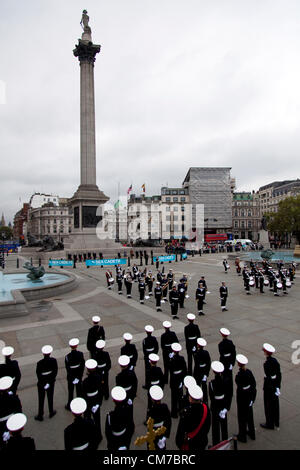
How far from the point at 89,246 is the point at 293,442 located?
109ft

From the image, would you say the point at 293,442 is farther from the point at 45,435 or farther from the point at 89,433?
the point at 45,435

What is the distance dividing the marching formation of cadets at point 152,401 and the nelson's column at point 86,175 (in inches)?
1225

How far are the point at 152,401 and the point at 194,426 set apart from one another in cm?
94

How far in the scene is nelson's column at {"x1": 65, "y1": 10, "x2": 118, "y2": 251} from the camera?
3616 centimetres

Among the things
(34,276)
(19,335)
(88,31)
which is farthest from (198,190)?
(19,335)

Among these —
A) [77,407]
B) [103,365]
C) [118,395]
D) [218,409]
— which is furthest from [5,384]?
[218,409]

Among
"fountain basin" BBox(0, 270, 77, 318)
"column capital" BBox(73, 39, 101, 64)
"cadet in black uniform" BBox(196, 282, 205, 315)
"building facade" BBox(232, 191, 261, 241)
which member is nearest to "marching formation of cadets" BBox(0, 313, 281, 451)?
"cadet in black uniform" BBox(196, 282, 205, 315)

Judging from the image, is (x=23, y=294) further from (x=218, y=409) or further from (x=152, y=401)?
(x=218, y=409)

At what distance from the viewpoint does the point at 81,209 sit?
1426 inches

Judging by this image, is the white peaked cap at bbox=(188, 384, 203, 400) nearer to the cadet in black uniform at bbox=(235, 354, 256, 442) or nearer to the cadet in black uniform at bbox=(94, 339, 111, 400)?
the cadet in black uniform at bbox=(235, 354, 256, 442)

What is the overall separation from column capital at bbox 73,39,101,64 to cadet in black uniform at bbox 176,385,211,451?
44.8 m

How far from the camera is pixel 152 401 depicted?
427cm
